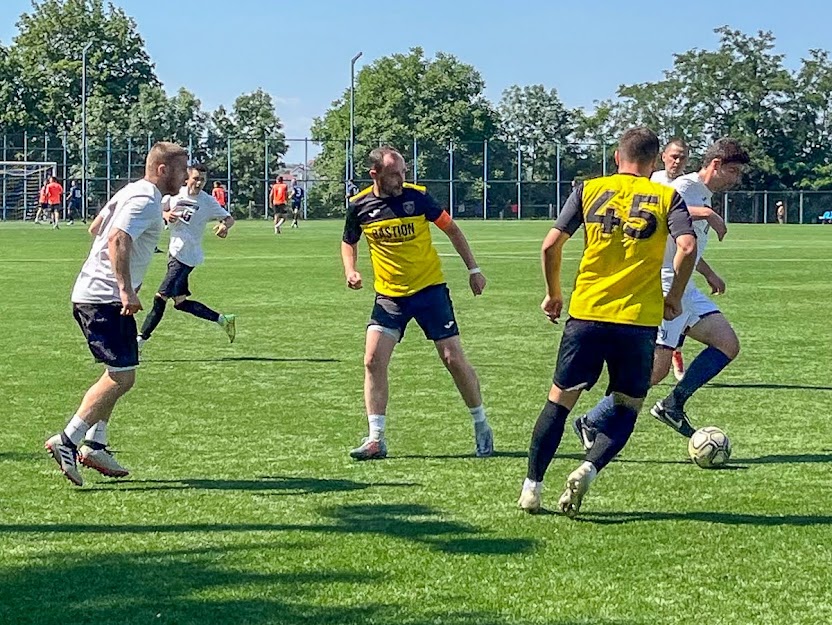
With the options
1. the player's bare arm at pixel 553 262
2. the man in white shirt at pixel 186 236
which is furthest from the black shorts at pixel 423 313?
the man in white shirt at pixel 186 236

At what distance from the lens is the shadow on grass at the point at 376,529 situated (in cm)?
623

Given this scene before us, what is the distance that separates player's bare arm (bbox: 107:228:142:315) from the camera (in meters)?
7.28

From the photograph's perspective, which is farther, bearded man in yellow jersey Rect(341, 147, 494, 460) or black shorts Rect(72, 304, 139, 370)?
bearded man in yellow jersey Rect(341, 147, 494, 460)

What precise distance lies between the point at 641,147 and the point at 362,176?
6633cm

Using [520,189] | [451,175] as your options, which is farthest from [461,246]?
[520,189]

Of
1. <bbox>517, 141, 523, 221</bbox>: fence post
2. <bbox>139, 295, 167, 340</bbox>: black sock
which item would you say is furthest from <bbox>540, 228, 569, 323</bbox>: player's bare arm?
<bbox>517, 141, 523, 221</bbox>: fence post

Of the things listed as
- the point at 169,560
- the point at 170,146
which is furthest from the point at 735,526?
the point at 170,146

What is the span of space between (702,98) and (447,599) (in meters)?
93.9

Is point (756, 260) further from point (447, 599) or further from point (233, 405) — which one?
point (447, 599)

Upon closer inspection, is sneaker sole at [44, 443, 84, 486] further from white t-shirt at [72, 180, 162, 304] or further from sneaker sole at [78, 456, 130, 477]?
white t-shirt at [72, 180, 162, 304]

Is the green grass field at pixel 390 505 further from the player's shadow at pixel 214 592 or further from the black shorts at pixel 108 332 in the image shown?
the black shorts at pixel 108 332

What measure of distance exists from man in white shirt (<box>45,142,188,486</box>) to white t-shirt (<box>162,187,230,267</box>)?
6.56m

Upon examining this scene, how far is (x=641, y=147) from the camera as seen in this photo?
264 inches

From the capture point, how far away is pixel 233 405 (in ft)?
34.6
